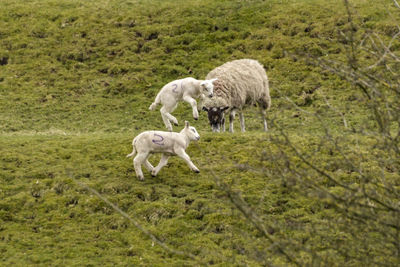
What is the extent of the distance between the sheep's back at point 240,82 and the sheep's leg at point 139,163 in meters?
5.27

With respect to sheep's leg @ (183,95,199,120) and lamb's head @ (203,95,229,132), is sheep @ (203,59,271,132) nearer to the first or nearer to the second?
lamb's head @ (203,95,229,132)

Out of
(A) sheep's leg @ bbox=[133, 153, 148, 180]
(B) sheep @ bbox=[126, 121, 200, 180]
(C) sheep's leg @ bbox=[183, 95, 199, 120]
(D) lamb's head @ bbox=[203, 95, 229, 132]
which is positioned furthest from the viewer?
(D) lamb's head @ bbox=[203, 95, 229, 132]

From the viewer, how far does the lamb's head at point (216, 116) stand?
18.3 m

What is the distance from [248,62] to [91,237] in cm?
1056

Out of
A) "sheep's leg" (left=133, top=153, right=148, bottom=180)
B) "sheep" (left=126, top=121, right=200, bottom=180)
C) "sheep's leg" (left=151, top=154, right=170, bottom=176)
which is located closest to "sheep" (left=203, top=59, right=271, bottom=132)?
"sheep's leg" (left=151, top=154, right=170, bottom=176)

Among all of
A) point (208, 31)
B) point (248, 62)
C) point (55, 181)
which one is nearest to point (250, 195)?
point (55, 181)

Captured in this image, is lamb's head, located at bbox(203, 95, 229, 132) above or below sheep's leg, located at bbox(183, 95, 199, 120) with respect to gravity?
below

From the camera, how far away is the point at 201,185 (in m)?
14.3

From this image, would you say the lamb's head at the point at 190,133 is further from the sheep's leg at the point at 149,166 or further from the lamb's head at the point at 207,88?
the lamb's head at the point at 207,88

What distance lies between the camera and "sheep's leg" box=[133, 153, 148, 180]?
13719mm

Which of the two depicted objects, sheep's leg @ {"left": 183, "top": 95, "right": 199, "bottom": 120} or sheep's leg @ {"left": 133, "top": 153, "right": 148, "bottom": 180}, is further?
sheep's leg @ {"left": 183, "top": 95, "right": 199, "bottom": 120}

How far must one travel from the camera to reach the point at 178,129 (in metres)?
22.7

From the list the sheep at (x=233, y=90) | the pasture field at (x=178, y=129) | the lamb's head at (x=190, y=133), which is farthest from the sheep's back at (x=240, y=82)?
the lamb's head at (x=190, y=133)

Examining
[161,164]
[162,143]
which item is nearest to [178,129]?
[161,164]
